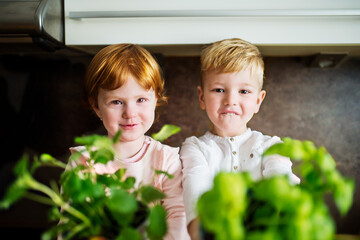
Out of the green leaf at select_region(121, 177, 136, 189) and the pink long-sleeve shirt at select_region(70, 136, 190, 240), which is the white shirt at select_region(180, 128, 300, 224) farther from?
the green leaf at select_region(121, 177, 136, 189)

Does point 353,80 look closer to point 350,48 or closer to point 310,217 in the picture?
point 350,48

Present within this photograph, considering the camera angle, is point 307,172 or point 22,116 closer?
point 307,172

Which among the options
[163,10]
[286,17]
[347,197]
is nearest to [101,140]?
[347,197]

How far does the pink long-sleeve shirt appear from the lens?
75 cm

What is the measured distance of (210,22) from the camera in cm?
81

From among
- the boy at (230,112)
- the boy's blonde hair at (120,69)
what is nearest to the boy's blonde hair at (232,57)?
the boy at (230,112)

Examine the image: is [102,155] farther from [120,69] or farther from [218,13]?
[218,13]

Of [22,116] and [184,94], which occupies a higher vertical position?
[184,94]

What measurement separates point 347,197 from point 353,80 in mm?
Answer: 909

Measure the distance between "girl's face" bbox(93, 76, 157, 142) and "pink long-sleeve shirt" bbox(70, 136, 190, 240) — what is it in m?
0.08

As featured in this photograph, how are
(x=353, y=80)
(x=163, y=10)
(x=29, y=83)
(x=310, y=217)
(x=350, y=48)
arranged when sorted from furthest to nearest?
1. (x=29, y=83)
2. (x=353, y=80)
3. (x=350, y=48)
4. (x=163, y=10)
5. (x=310, y=217)

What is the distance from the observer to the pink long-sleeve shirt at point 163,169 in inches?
29.4

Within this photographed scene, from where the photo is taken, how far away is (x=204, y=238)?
41 cm

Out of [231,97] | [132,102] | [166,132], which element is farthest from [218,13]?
[166,132]
